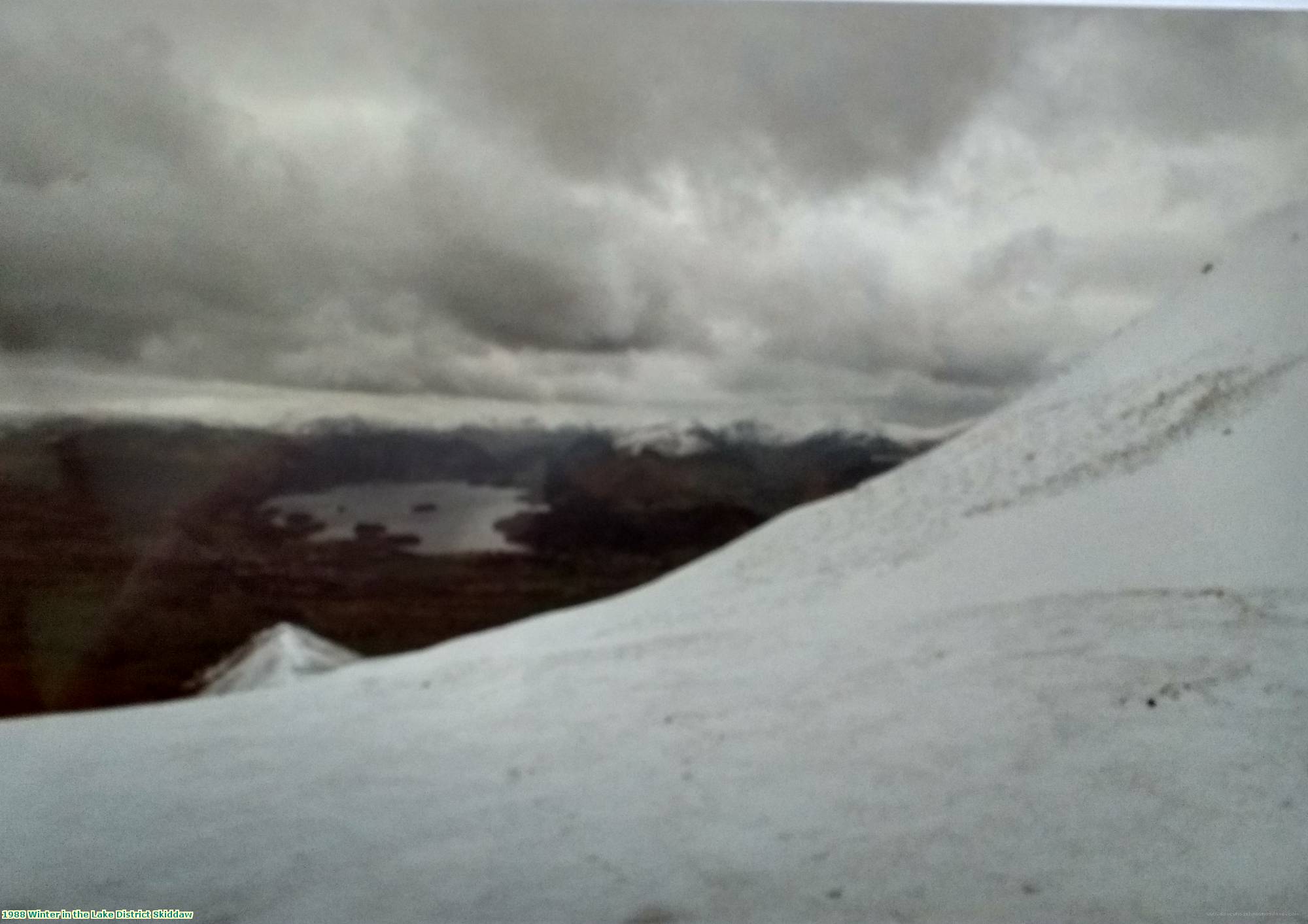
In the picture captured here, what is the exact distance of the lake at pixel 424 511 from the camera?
3104 millimetres

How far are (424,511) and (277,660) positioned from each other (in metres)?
0.52

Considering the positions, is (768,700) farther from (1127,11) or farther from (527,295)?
(1127,11)

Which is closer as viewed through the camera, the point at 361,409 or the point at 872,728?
the point at 872,728

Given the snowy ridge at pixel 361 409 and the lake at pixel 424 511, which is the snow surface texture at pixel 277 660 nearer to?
the lake at pixel 424 511

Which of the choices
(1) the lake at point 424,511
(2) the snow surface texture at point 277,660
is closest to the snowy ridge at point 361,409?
(1) the lake at point 424,511

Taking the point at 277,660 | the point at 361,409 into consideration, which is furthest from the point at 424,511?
the point at 277,660

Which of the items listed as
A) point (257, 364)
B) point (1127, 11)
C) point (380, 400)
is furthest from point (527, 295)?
point (1127, 11)

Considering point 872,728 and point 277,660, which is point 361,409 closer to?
point 277,660

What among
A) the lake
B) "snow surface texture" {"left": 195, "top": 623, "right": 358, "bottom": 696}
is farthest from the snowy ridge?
"snow surface texture" {"left": 195, "top": 623, "right": 358, "bottom": 696}

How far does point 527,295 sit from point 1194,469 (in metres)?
1.81

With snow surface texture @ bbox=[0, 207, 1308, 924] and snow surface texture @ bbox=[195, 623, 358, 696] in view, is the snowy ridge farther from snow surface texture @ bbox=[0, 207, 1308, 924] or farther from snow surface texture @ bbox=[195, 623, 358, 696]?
snow surface texture @ bbox=[195, 623, 358, 696]

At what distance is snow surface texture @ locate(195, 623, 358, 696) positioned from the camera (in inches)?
119

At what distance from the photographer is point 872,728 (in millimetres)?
2947

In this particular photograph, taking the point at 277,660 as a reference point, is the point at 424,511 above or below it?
above
